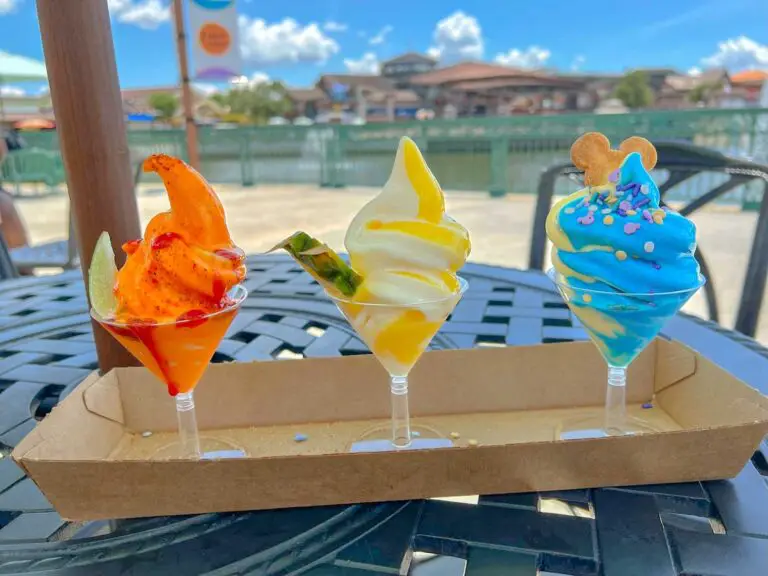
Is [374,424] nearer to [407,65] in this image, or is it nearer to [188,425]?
[188,425]

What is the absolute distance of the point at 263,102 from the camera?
3033 centimetres

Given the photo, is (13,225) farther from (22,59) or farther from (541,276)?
(22,59)

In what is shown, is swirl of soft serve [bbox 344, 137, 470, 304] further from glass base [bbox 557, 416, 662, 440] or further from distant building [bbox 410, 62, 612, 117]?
distant building [bbox 410, 62, 612, 117]

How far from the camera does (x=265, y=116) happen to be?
3081 centimetres

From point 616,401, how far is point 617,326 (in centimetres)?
12

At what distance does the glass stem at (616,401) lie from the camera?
0.84 metres

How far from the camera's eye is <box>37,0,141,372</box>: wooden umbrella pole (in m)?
0.85

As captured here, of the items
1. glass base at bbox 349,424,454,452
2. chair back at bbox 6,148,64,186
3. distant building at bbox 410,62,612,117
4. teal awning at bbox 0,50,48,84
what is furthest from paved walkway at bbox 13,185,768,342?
distant building at bbox 410,62,612,117

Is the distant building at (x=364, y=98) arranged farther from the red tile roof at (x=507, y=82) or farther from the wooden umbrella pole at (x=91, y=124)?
the wooden umbrella pole at (x=91, y=124)

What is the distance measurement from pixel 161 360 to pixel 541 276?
1.17 meters

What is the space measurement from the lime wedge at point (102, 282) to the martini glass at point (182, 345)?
1 centimetres

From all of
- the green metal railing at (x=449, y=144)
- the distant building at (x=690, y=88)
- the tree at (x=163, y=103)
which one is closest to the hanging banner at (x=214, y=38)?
the green metal railing at (x=449, y=144)

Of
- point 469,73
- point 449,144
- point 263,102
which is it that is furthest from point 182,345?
point 263,102

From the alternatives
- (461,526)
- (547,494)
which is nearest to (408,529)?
(461,526)
